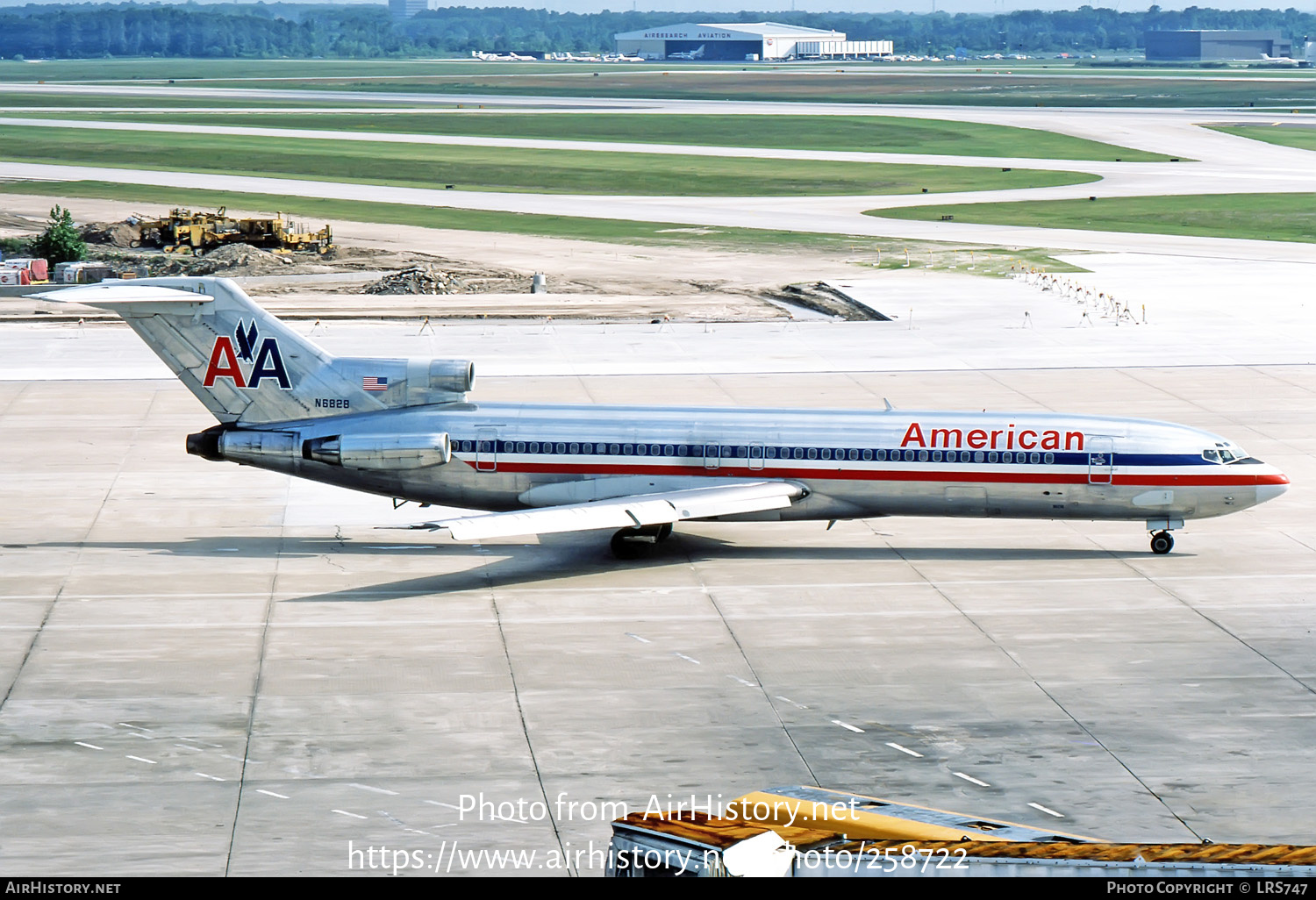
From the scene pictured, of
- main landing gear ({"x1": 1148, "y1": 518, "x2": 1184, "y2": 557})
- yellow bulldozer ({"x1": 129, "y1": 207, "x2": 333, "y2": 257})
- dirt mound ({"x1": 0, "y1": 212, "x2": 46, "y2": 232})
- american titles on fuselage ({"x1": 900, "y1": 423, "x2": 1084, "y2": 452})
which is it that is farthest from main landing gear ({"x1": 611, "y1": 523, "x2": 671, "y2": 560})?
dirt mound ({"x1": 0, "y1": 212, "x2": 46, "y2": 232})

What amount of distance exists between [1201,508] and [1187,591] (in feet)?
10.2

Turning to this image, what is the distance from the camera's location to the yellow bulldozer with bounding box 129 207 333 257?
79.2 meters

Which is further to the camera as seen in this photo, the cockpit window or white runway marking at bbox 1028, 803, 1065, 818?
the cockpit window

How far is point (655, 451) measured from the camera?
32.9m

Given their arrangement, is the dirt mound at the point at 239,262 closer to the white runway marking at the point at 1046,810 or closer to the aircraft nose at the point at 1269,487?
the aircraft nose at the point at 1269,487

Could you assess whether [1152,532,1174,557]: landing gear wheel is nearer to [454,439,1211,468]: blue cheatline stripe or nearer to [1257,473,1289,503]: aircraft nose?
[454,439,1211,468]: blue cheatline stripe

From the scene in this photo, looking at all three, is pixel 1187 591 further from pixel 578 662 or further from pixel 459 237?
pixel 459 237

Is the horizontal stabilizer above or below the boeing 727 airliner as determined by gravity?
above

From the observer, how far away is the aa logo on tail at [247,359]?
110 feet

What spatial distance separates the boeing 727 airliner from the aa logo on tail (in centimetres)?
3

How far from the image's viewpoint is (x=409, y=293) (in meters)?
70.1
